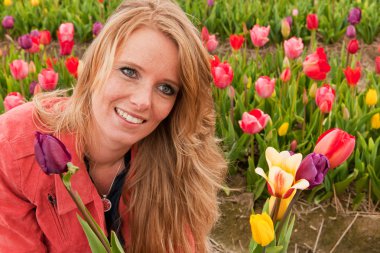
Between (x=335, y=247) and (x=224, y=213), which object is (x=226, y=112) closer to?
(x=224, y=213)

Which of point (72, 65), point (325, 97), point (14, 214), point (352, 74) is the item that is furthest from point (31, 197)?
point (352, 74)

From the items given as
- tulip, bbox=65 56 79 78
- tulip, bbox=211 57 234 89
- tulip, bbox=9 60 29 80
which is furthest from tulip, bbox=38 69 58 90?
tulip, bbox=211 57 234 89

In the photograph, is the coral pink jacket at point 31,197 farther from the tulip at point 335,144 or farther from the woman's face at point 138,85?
the tulip at point 335,144

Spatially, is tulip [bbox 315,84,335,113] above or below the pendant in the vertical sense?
above

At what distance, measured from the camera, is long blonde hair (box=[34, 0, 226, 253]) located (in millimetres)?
1617

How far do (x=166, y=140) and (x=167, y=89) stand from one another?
0.93 ft

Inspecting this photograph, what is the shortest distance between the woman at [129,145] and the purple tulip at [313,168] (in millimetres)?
531

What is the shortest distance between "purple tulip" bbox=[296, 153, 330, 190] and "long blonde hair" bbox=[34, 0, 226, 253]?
0.53 meters

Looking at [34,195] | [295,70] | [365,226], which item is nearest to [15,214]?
[34,195]

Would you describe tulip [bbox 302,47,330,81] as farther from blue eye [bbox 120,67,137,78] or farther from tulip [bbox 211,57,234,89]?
blue eye [bbox 120,67,137,78]

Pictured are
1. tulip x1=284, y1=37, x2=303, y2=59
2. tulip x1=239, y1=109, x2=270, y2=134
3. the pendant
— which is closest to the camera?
the pendant

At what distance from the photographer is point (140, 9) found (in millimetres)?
1637

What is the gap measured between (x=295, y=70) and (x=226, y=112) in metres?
0.60

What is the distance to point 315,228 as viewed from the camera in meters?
2.56
